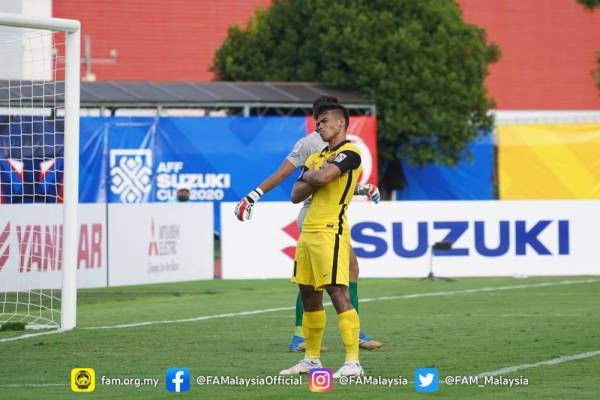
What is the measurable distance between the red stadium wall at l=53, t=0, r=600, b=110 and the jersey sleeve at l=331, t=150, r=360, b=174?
41.9m

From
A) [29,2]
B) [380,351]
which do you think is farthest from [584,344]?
[29,2]

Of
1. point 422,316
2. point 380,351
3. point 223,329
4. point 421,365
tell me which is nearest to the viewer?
point 421,365

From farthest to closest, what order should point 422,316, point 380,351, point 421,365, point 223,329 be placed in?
point 422,316 → point 223,329 → point 380,351 → point 421,365

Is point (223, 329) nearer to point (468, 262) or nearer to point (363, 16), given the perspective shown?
point (468, 262)

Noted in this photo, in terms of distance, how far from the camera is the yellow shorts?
33.9 feet

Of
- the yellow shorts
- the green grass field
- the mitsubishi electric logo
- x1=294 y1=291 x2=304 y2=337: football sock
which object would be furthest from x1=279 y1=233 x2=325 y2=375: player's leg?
the mitsubishi electric logo

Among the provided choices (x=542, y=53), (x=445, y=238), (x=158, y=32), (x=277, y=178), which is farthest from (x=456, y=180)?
(x=277, y=178)

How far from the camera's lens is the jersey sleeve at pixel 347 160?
1022cm

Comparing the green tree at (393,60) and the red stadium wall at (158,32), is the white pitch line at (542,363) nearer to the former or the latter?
the green tree at (393,60)

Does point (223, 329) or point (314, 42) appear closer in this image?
point (223, 329)

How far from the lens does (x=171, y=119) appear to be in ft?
118

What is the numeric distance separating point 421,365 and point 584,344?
2.22 metres

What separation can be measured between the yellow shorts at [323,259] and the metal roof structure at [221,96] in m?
24.7

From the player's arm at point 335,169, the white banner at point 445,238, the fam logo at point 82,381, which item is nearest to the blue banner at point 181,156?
the white banner at point 445,238
